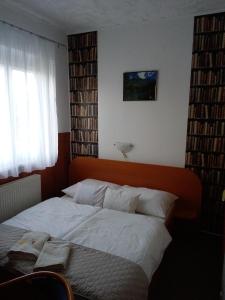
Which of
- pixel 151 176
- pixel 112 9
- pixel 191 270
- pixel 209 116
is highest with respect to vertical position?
pixel 112 9

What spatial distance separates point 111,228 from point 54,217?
66 centimetres

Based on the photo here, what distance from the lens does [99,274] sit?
164 cm

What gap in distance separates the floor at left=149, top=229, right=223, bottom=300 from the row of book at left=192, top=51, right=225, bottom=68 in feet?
7.02

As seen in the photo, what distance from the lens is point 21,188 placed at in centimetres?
284

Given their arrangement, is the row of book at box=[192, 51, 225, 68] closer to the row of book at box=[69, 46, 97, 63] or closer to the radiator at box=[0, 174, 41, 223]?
the row of book at box=[69, 46, 97, 63]

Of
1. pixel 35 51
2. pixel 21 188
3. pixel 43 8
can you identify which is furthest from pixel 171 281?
pixel 43 8

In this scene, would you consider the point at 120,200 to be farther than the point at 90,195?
No

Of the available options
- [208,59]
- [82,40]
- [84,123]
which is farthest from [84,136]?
[208,59]

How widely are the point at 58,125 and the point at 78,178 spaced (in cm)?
88

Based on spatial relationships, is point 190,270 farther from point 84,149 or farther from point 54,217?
point 84,149

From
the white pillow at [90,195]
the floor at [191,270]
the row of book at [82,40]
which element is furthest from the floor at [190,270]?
the row of book at [82,40]

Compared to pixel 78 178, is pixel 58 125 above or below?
A: above

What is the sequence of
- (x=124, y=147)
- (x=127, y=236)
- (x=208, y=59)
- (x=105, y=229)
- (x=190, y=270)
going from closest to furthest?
(x=127, y=236)
(x=105, y=229)
(x=190, y=270)
(x=208, y=59)
(x=124, y=147)

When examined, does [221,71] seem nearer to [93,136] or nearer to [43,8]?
[93,136]
